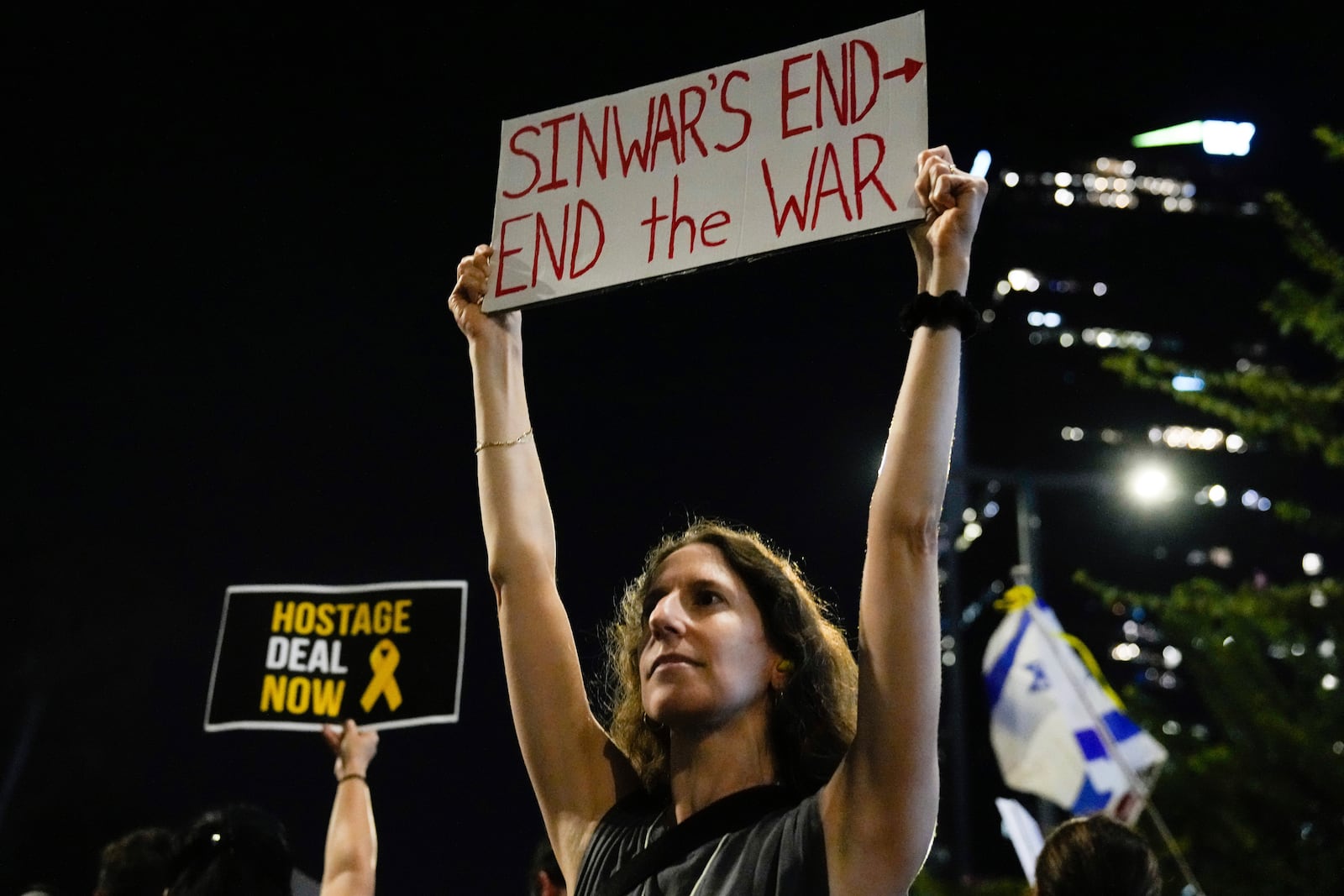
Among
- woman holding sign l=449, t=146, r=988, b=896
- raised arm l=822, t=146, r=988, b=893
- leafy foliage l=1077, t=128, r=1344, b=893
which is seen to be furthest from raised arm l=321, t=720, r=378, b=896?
leafy foliage l=1077, t=128, r=1344, b=893

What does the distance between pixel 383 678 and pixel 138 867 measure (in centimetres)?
140

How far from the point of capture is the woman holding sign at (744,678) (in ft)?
6.87

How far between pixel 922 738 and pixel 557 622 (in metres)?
0.94

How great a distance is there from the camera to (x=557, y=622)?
2729mm

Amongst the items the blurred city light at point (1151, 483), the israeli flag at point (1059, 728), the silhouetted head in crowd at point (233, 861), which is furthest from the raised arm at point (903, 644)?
the blurred city light at point (1151, 483)

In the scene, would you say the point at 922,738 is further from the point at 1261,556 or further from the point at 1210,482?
the point at 1210,482

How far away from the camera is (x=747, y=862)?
2.17 m

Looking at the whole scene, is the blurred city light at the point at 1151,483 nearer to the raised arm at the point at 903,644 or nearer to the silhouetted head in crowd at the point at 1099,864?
the silhouetted head in crowd at the point at 1099,864

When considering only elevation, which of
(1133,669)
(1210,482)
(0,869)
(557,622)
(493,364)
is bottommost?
(0,869)

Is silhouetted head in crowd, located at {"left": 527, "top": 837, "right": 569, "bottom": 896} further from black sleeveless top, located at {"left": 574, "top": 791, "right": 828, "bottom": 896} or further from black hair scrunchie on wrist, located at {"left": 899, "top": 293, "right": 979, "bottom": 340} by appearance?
black hair scrunchie on wrist, located at {"left": 899, "top": 293, "right": 979, "bottom": 340}

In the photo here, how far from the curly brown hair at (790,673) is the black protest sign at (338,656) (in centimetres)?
278

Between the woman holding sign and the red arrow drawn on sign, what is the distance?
24 centimetres

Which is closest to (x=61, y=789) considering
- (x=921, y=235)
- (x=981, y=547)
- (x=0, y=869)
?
(x=0, y=869)

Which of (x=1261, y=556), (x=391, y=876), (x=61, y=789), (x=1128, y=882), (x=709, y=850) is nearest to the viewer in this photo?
(x=709, y=850)
